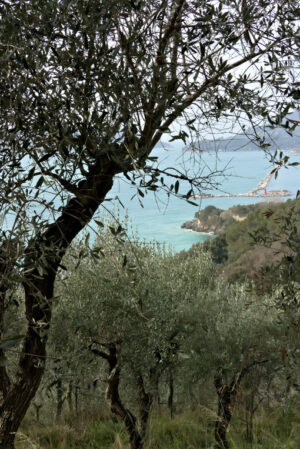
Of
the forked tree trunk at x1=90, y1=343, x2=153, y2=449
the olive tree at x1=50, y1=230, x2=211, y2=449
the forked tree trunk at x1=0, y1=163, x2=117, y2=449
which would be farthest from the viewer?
the olive tree at x1=50, y1=230, x2=211, y2=449

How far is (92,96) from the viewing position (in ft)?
10.8

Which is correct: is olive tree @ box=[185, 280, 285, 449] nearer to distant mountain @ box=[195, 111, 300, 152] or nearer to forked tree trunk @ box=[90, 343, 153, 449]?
forked tree trunk @ box=[90, 343, 153, 449]

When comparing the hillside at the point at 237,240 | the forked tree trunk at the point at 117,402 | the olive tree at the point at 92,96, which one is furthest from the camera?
the hillside at the point at 237,240

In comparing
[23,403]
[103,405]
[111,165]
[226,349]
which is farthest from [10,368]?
[111,165]

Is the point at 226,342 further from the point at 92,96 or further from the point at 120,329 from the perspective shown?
the point at 92,96

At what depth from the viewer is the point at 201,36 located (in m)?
3.41

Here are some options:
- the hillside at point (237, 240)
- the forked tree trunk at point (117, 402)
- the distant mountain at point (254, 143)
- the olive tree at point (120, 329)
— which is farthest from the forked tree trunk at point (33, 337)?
the hillside at point (237, 240)

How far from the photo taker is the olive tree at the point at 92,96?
263 centimetres

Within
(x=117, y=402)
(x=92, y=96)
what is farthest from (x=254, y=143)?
(x=117, y=402)

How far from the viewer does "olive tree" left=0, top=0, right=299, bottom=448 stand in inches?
104

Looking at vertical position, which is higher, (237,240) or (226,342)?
(237,240)

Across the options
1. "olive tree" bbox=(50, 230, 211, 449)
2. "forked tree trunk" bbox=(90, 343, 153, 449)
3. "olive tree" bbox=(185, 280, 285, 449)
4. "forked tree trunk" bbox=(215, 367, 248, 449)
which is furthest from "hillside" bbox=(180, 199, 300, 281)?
"forked tree trunk" bbox=(90, 343, 153, 449)

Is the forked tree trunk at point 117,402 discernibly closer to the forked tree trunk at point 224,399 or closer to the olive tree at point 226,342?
the forked tree trunk at point 224,399

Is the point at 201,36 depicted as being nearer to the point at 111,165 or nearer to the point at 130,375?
the point at 111,165
